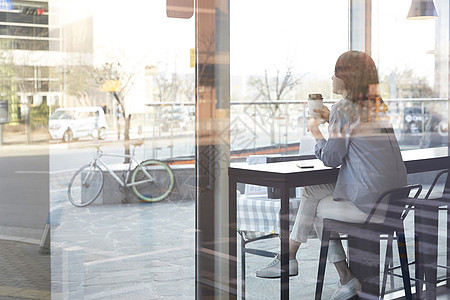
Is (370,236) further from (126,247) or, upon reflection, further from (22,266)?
(22,266)

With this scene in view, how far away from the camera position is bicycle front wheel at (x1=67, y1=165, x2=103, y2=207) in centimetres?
281

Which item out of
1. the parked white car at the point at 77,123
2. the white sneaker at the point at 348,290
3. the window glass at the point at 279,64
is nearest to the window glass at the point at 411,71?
the window glass at the point at 279,64

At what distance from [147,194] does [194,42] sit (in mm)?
665

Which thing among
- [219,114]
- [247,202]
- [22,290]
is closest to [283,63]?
[219,114]

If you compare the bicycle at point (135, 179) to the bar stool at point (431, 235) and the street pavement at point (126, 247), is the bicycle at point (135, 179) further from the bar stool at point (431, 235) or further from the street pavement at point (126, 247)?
the bar stool at point (431, 235)

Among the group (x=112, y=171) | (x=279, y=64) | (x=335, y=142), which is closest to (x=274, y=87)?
(x=279, y=64)

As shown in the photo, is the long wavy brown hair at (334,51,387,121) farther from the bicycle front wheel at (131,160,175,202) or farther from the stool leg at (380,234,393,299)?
the bicycle front wheel at (131,160,175,202)

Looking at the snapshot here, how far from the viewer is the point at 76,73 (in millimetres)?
2891

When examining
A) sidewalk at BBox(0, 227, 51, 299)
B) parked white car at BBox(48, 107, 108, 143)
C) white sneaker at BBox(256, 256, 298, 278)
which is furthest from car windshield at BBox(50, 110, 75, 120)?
white sneaker at BBox(256, 256, 298, 278)

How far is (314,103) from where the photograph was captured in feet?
8.14

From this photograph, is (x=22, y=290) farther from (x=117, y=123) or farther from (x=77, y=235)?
(x=117, y=123)

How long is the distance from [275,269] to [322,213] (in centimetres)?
31

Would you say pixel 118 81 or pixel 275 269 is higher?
pixel 118 81

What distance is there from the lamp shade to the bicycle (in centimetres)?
115
